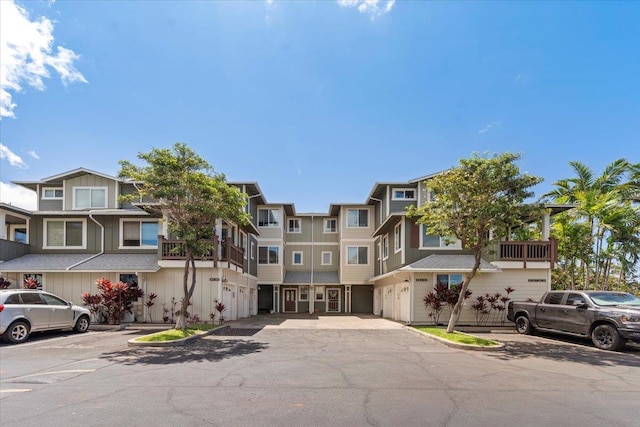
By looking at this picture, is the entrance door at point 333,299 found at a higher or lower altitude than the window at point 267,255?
Answer: lower

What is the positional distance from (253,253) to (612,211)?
20672 mm

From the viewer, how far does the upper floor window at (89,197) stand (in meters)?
22.3

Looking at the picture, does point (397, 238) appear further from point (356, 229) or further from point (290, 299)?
point (290, 299)

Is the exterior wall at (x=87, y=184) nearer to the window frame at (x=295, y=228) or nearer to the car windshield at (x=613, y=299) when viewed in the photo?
the window frame at (x=295, y=228)

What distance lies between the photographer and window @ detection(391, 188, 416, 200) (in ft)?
83.0

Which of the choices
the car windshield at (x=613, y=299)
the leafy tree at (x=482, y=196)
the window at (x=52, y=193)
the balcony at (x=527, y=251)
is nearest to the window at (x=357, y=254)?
the balcony at (x=527, y=251)

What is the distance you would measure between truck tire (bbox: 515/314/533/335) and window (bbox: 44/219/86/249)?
21.1 metres

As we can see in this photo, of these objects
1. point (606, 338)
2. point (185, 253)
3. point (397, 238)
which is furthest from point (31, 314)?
point (606, 338)

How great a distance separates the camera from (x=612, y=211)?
19484mm

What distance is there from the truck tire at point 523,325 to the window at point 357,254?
47.8 ft

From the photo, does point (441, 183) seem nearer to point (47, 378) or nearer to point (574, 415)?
point (574, 415)

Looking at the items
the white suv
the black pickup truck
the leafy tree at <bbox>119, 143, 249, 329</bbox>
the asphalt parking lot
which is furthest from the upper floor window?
the black pickup truck

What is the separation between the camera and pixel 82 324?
52.1 feet

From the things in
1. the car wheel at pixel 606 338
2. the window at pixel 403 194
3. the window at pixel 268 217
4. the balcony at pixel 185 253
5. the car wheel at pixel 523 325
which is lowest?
the car wheel at pixel 523 325
